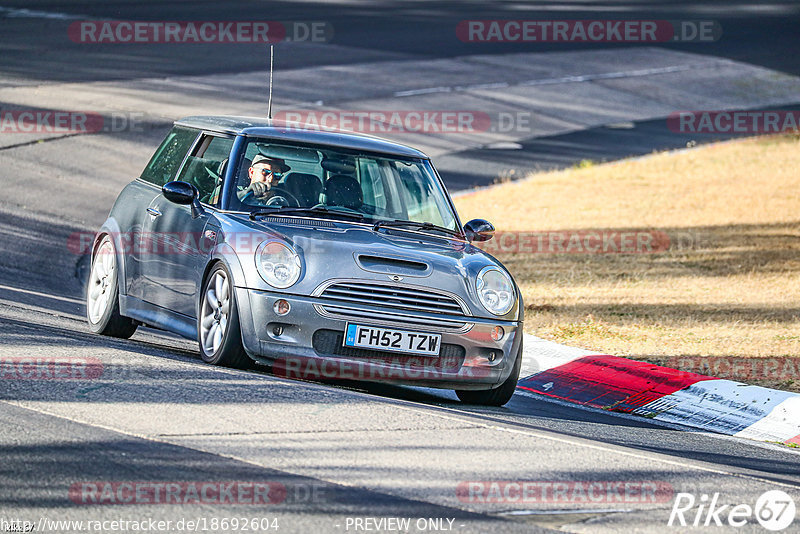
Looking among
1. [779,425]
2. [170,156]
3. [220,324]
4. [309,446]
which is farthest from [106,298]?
[779,425]

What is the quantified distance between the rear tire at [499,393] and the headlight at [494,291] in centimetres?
26

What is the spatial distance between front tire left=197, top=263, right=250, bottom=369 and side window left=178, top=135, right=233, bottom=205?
29.6 inches

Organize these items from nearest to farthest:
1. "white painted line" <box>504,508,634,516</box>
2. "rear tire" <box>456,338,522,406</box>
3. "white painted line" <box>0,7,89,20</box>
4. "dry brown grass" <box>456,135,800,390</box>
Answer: "white painted line" <box>504,508,634,516</box>
"rear tire" <box>456,338,522,406</box>
"dry brown grass" <box>456,135,800,390</box>
"white painted line" <box>0,7,89,20</box>

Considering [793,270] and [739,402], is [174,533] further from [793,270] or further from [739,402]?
[793,270]

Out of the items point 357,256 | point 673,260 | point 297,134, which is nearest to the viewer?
point 357,256

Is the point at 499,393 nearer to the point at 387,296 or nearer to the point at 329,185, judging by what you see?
the point at 387,296

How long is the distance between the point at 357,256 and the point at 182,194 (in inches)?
56.0

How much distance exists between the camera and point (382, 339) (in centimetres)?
728

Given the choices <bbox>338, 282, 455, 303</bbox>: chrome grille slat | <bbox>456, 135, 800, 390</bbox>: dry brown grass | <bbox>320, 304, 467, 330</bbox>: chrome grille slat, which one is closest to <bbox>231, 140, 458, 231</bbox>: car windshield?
<bbox>338, 282, 455, 303</bbox>: chrome grille slat

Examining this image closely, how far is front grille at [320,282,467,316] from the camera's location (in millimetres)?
7289

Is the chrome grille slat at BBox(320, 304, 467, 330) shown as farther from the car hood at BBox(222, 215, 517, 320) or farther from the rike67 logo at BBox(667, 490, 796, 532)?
the rike67 logo at BBox(667, 490, 796, 532)

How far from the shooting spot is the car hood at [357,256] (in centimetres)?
732

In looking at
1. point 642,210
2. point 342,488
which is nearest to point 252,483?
point 342,488

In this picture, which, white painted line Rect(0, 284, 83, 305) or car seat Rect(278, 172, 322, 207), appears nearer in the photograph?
car seat Rect(278, 172, 322, 207)
